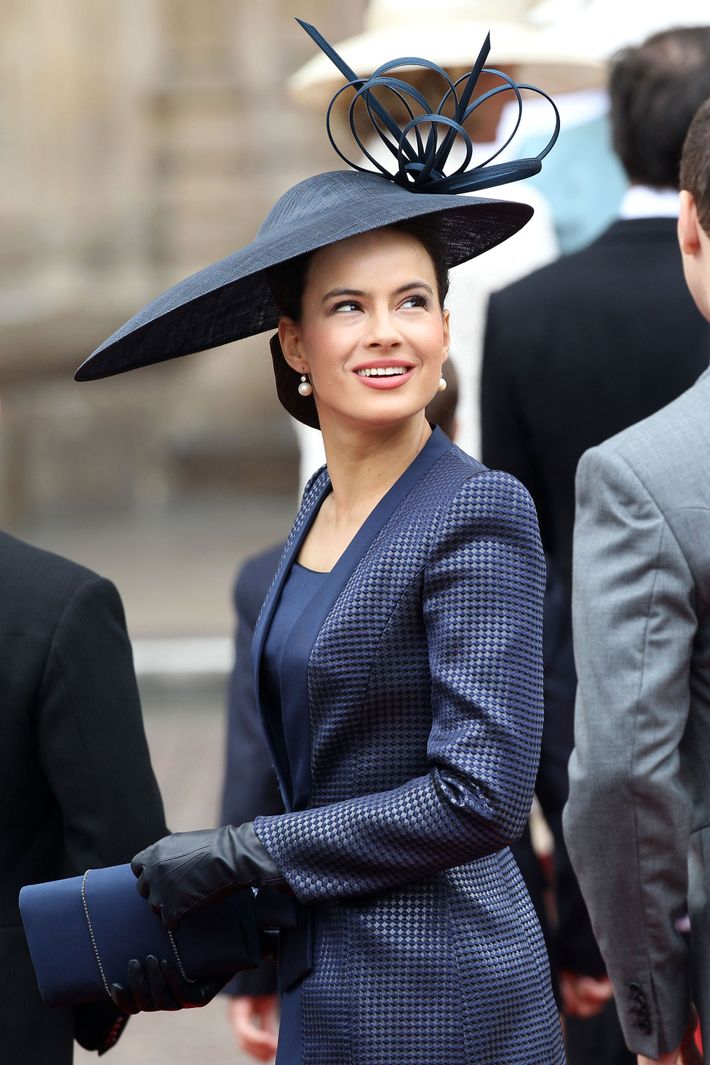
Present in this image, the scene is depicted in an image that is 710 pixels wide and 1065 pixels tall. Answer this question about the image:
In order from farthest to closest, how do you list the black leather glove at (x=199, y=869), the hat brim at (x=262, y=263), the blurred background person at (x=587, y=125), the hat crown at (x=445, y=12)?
1. the blurred background person at (x=587, y=125)
2. the hat crown at (x=445, y=12)
3. the hat brim at (x=262, y=263)
4. the black leather glove at (x=199, y=869)

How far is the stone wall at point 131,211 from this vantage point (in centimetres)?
1271

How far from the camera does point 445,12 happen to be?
448 centimetres

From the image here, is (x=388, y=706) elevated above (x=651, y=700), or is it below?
above

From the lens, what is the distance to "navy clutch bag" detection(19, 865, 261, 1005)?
6.70 ft

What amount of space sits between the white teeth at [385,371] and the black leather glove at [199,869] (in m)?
0.54

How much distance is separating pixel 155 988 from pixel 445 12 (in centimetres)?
305

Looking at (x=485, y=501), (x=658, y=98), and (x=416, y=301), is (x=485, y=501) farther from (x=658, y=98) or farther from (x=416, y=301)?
(x=658, y=98)

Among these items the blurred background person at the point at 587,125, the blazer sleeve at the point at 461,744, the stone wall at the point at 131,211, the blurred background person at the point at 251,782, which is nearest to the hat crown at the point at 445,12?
the blurred background person at the point at 587,125

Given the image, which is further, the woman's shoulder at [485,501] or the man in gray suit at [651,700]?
the man in gray suit at [651,700]

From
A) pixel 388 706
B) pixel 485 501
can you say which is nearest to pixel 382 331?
Answer: pixel 485 501

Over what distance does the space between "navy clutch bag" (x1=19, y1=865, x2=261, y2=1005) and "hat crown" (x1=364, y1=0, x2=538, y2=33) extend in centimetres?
294

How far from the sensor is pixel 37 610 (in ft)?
7.47

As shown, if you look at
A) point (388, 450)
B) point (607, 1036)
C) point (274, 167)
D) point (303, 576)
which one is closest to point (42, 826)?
point (303, 576)

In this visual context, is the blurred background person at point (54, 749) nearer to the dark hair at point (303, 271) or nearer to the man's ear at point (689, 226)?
the dark hair at point (303, 271)
